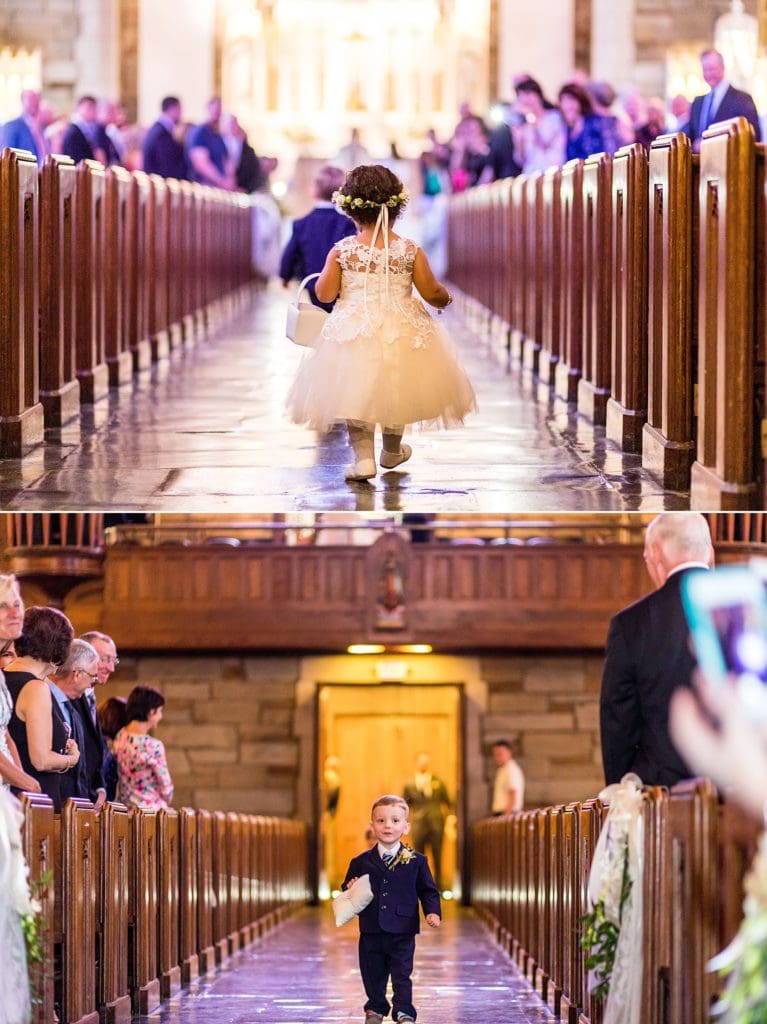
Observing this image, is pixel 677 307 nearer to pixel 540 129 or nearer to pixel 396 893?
pixel 396 893

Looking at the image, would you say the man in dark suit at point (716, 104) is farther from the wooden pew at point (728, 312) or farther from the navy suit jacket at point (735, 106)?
the wooden pew at point (728, 312)

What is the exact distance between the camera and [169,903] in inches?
235

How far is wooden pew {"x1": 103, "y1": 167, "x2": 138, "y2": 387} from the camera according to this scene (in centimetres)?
848

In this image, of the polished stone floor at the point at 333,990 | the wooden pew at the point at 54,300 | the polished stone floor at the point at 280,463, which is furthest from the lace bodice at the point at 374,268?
the polished stone floor at the point at 333,990

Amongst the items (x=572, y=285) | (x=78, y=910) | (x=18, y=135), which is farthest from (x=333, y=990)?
(x=18, y=135)

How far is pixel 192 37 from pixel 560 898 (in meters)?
21.8

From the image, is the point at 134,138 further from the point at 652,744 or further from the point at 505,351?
the point at 652,744

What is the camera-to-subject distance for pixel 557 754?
14789 mm

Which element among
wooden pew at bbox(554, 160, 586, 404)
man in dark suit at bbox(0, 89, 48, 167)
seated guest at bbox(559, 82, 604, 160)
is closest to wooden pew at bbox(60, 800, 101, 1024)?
wooden pew at bbox(554, 160, 586, 404)

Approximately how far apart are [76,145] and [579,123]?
3291 millimetres

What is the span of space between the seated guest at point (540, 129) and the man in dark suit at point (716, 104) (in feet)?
7.16

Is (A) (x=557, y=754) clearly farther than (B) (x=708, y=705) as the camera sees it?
Yes

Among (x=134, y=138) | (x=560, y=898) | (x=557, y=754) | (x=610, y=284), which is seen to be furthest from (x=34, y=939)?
(x=134, y=138)

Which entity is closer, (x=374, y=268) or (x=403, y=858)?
(x=403, y=858)
